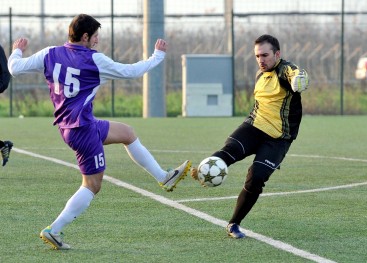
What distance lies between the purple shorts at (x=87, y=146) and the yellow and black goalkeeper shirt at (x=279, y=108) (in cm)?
145

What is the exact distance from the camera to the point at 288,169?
13.9 metres

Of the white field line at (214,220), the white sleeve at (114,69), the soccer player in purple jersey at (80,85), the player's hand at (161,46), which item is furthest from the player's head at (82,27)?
the white field line at (214,220)

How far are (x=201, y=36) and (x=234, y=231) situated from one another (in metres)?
26.9

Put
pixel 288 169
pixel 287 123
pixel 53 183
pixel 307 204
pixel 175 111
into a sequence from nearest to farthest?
1. pixel 287 123
2. pixel 307 204
3. pixel 53 183
4. pixel 288 169
5. pixel 175 111

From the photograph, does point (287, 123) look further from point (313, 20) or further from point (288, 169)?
point (313, 20)

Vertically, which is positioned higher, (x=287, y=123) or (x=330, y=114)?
(x=287, y=123)

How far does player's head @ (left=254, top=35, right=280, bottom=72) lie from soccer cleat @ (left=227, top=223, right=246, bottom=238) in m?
1.34

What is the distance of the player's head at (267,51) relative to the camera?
8.52 metres

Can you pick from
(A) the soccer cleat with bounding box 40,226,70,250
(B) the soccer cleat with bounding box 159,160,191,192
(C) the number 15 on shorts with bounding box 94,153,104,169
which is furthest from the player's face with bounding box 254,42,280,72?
(A) the soccer cleat with bounding box 40,226,70,250

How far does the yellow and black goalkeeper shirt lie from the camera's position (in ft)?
28.1

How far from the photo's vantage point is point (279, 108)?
859 centimetres

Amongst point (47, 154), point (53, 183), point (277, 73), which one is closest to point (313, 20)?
point (47, 154)

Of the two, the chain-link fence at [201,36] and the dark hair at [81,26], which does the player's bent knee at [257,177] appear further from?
the chain-link fence at [201,36]

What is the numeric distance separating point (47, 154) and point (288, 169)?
409cm
